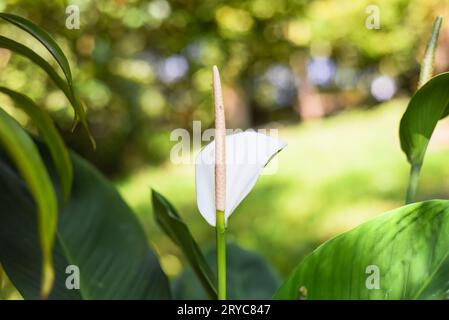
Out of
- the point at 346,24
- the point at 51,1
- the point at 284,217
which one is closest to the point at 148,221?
the point at 284,217

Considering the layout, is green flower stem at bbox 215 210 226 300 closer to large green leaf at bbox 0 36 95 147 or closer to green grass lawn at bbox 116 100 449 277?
large green leaf at bbox 0 36 95 147

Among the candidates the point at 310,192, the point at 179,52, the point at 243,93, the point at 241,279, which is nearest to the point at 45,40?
the point at 241,279

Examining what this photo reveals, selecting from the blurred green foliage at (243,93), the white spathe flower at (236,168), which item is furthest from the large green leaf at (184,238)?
the blurred green foliage at (243,93)

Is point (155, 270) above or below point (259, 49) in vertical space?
below

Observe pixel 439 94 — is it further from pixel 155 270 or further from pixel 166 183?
pixel 166 183

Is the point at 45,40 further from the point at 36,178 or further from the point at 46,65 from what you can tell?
the point at 36,178

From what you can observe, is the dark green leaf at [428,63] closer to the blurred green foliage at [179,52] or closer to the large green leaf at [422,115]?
the large green leaf at [422,115]
